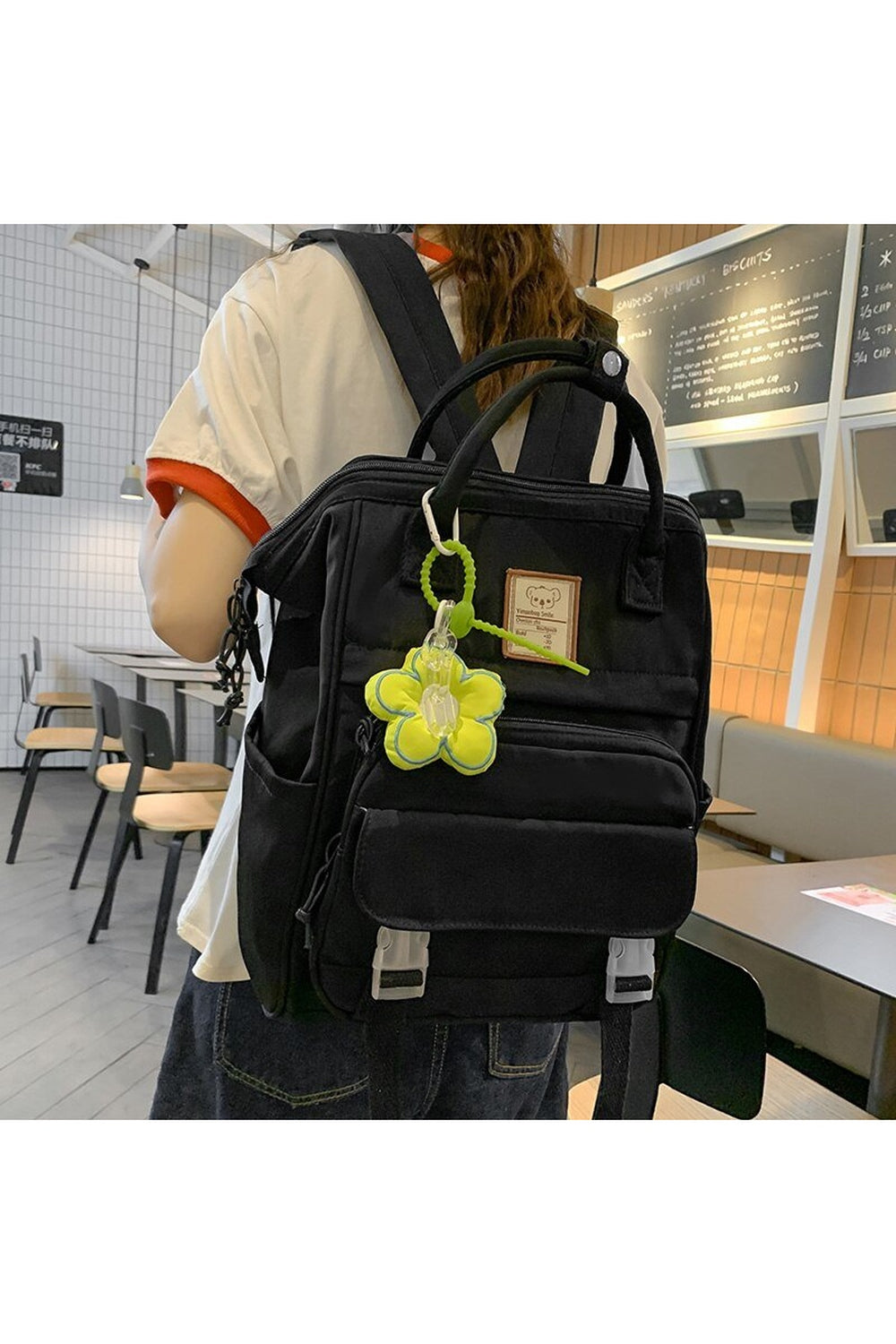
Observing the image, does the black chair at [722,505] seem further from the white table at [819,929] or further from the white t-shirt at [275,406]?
the white t-shirt at [275,406]

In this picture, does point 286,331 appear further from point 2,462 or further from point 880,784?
point 2,462

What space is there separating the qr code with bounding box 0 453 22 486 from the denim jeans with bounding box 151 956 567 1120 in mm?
6909

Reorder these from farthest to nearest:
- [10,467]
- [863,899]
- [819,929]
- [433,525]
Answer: [10,467] < [863,899] < [819,929] < [433,525]

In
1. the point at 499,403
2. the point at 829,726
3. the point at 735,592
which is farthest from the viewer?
the point at 735,592

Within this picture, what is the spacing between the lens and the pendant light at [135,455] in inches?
255

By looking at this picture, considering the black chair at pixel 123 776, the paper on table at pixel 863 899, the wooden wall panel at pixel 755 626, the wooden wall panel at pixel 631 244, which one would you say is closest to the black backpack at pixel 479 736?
the paper on table at pixel 863 899

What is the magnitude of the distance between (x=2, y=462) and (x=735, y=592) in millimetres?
5241

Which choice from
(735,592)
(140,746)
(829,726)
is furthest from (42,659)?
(829,726)

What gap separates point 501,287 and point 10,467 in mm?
6955

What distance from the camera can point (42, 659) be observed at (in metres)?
7.09

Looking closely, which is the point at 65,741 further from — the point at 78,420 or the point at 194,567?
the point at 194,567

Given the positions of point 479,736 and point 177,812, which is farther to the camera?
point 177,812

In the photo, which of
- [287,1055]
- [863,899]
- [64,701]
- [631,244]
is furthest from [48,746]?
[287,1055]

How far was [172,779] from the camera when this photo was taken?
13.5ft
